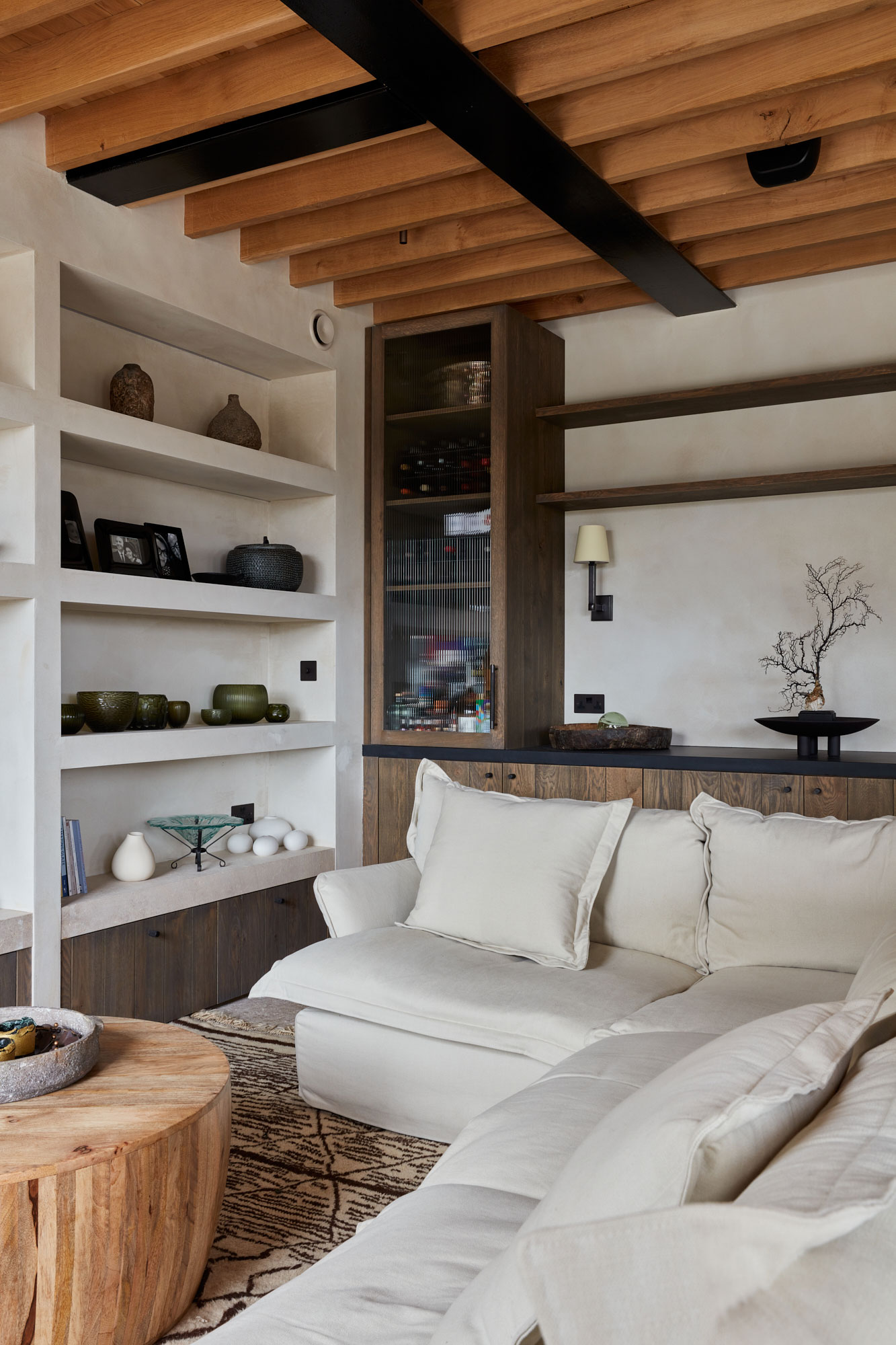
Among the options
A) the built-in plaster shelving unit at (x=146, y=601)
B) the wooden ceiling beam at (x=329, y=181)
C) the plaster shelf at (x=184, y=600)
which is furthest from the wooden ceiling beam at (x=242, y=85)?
the plaster shelf at (x=184, y=600)

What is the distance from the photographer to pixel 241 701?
4.18m

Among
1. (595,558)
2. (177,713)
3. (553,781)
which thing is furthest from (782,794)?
(177,713)

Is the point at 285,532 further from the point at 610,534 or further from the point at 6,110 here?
the point at 6,110

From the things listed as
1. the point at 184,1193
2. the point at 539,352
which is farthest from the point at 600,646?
the point at 184,1193

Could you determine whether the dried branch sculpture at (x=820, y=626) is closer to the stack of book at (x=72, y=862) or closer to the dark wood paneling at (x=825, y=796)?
the dark wood paneling at (x=825, y=796)

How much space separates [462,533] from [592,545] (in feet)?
1.85

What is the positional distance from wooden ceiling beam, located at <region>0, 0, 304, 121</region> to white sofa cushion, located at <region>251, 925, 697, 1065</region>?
2.22m

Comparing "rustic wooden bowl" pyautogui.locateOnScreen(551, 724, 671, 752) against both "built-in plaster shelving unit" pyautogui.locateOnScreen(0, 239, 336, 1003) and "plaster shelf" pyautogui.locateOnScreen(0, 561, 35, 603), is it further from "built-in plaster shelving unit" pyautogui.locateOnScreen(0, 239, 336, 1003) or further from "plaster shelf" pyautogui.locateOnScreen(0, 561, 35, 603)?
"plaster shelf" pyautogui.locateOnScreen(0, 561, 35, 603)

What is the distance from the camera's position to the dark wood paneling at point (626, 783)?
3863 mm

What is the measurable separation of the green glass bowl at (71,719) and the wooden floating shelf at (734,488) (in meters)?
2.04

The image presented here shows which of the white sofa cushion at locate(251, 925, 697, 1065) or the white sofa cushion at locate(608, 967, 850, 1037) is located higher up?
the white sofa cushion at locate(608, 967, 850, 1037)

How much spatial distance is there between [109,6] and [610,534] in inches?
108

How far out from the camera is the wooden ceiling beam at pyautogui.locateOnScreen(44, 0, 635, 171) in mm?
2412

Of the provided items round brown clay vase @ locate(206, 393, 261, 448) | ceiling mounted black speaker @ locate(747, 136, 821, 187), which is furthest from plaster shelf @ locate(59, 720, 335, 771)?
ceiling mounted black speaker @ locate(747, 136, 821, 187)
